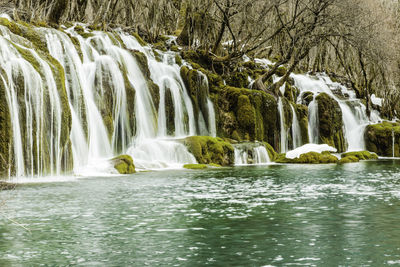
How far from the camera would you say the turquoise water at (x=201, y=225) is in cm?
707

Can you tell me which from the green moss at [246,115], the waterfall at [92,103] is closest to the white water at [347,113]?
the green moss at [246,115]

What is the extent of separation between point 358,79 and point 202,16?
19819 mm

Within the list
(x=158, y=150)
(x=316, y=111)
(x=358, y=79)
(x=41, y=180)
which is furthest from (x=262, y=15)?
(x=41, y=180)

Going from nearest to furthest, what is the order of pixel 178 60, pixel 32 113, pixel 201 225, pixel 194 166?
pixel 201 225 < pixel 32 113 < pixel 194 166 < pixel 178 60

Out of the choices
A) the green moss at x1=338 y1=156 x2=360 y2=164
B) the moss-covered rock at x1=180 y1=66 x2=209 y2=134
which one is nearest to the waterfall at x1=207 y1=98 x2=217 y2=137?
the moss-covered rock at x1=180 y1=66 x2=209 y2=134

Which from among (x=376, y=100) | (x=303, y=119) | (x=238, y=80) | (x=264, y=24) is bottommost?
(x=303, y=119)

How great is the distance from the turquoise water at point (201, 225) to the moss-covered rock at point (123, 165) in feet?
18.5

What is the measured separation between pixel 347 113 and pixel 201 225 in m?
37.1

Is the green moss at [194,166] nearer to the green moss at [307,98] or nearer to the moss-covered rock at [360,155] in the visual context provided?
the moss-covered rock at [360,155]

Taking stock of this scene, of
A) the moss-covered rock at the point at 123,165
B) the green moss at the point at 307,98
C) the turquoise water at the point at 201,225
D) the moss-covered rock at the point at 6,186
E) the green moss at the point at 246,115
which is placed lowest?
the turquoise water at the point at 201,225

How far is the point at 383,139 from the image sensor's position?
135 feet

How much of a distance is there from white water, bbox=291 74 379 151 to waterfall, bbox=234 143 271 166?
10.3 metres

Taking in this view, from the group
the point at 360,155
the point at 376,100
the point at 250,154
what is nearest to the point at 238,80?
the point at 360,155

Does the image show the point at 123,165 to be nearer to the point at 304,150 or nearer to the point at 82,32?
the point at 82,32
